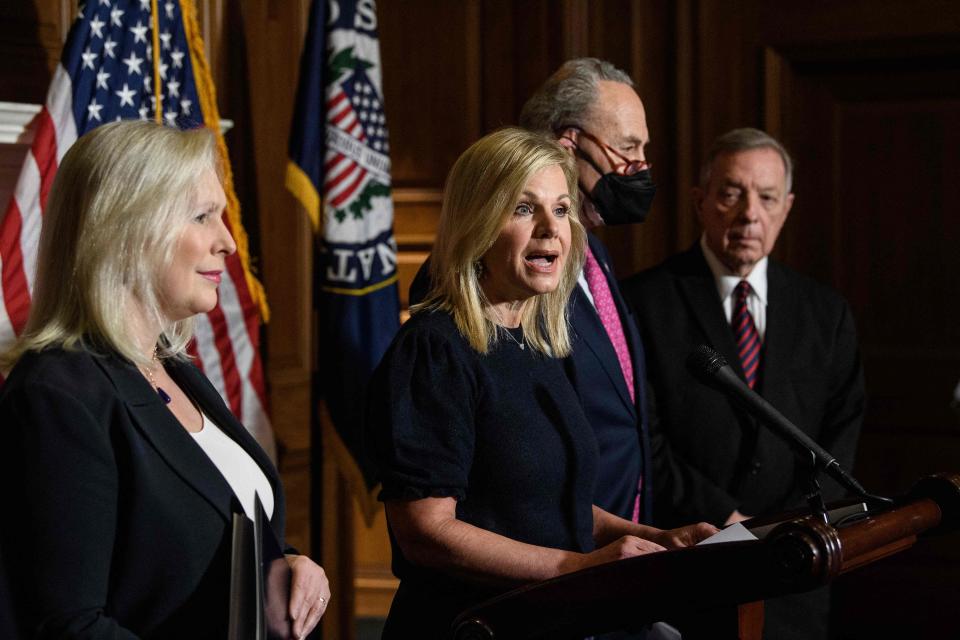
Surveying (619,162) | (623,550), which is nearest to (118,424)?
(623,550)

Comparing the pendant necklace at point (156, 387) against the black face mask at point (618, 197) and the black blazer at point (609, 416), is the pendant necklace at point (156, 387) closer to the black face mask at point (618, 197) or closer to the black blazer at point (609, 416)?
the black blazer at point (609, 416)

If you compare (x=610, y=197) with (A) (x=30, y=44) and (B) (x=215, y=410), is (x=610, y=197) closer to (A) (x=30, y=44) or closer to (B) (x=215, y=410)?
(B) (x=215, y=410)

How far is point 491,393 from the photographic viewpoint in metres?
1.87

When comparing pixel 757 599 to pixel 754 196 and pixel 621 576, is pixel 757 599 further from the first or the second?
pixel 754 196

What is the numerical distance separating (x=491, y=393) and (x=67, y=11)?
2364mm

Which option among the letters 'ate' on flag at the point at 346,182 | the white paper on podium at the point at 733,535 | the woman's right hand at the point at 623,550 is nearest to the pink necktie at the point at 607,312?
the woman's right hand at the point at 623,550

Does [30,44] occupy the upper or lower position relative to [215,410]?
upper

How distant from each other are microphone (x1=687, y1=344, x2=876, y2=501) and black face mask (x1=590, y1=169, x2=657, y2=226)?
1003 millimetres

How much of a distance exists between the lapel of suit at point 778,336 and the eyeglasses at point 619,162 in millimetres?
681

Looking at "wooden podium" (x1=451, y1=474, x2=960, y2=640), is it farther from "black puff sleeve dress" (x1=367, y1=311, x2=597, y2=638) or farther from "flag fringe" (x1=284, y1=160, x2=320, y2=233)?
"flag fringe" (x1=284, y1=160, x2=320, y2=233)

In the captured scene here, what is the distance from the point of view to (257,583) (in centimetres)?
141

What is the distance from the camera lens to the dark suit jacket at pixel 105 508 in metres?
1.33

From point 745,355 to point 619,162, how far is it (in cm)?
A: 72

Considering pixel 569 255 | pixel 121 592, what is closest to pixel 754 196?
pixel 569 255
